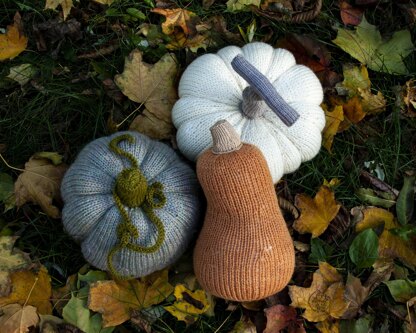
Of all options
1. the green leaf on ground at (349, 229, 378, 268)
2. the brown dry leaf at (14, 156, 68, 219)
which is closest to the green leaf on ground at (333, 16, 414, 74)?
the green leaf on ground at (349, 229, 378, 268)

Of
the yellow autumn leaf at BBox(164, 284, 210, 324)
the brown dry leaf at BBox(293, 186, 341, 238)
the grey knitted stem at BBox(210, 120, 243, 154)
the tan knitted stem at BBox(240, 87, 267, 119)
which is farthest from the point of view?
the brown dry leaf at BBox(293, 186, 341, 238)

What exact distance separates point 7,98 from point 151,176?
87cm

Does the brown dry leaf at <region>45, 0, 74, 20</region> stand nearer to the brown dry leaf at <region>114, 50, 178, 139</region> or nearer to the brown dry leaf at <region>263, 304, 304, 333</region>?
the brown dry leaf at <region>114, 50, 178, 139</region>

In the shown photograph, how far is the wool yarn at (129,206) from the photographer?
1.89 metres

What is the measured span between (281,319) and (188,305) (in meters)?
0.38

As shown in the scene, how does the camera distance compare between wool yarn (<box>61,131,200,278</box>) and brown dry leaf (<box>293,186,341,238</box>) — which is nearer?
wool yarn (<box>61,131,200,278</box>)

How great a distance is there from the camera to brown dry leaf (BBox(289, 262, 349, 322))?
6.86 feet

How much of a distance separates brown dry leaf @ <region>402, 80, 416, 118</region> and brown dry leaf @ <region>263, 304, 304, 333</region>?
3.34 feet

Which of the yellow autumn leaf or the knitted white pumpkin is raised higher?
the knitted white pumpkin

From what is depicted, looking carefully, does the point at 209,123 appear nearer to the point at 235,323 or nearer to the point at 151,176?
the point at 151,176

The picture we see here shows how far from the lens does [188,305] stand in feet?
6.83

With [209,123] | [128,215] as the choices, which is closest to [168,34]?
[209,123]

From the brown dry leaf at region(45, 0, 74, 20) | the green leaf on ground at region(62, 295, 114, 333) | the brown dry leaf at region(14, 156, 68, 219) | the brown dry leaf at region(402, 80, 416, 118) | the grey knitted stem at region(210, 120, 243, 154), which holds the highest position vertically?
the brown dry leaf at region(45, 0, 74, 20)

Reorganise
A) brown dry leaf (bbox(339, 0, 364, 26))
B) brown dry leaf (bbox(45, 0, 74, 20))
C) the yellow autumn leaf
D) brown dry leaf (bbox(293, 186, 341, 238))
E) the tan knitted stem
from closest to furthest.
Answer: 1. the tan knitted stem
2. the yellow autumn leaf
3. brown dry leaf (bbox(293, 186, 341, 238))
4. brown dry leaf (bbox(45, 0, 74, 20))
5. brown dry leaf (bbox(339, 0, 364, 26))
